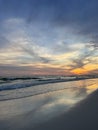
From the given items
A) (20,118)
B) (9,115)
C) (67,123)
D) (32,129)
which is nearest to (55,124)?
(67,123)

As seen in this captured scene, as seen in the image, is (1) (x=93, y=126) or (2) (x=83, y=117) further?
(2) (x=83, y=117)

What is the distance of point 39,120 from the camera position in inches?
287

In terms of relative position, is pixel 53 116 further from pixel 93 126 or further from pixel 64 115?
pixel 93 126

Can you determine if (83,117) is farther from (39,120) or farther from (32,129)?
(32,129)

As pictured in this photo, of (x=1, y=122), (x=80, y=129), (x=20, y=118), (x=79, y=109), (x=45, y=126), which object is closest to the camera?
(x=80, y=129)

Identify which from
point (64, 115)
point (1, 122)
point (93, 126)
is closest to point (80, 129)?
point (93, 126)

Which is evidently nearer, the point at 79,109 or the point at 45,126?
the point at 45,126

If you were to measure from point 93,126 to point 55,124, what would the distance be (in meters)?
1.20

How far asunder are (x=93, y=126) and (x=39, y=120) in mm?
1894

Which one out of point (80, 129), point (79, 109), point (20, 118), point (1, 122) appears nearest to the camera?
point (80, 129)

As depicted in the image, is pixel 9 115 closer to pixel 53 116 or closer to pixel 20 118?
pixel 20 118

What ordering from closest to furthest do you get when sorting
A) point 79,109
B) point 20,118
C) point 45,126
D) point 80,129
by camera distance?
point 80,129 → point 45,126 → point 20,118 → point 79,109

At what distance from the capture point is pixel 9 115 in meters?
8.12

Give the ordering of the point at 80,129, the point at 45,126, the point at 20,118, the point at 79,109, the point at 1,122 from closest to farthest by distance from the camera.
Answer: the point at 80,129, the point at 45,126, the point at 1,122, the point at 20,118, the point at 79,109
